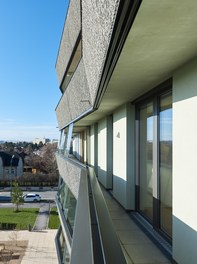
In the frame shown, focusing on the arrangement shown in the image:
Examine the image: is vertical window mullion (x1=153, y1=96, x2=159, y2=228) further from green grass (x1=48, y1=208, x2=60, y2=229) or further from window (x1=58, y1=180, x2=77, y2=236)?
green grass (x1=48, y1=208, x2=60, y2=229)

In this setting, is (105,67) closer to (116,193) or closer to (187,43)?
(187,43)

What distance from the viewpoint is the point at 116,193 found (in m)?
8.75

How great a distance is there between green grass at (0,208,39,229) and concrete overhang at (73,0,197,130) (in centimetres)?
2269

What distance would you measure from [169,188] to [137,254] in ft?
3.68

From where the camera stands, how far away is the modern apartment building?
2301mm

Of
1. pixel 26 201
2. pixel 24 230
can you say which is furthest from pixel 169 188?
pixel 26 201

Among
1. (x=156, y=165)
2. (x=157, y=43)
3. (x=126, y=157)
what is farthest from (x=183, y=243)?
(x=126, y=157)

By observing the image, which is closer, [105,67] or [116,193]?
[105,67]

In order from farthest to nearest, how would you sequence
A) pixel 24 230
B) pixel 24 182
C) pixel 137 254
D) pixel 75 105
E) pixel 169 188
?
pixel 24 182, pixel 24 230, pixel 75 105, pixel 169 188, pixel 137 254

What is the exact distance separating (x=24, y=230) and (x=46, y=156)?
88.3ft

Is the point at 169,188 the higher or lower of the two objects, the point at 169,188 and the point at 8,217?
the higher

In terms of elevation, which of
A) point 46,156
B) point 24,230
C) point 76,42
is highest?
point 76,42

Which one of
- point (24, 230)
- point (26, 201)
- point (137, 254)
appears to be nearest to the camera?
point (137, 254)

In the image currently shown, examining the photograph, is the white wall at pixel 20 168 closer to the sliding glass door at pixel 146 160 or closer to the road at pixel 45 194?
the road at pixel 45 194
